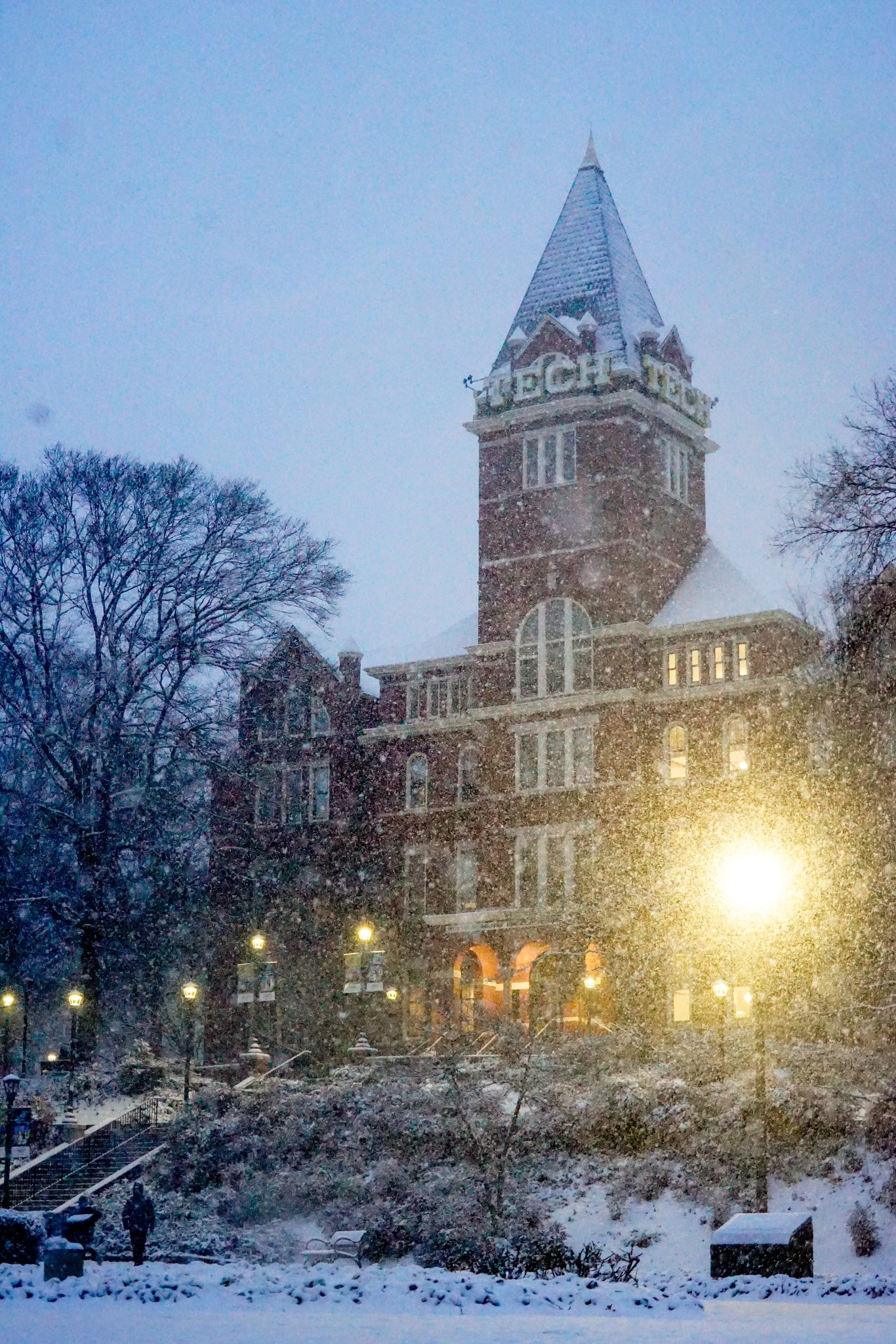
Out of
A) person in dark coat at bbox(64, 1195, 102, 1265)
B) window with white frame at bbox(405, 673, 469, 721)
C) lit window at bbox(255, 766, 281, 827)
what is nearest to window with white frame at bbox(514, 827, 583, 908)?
window with white frame at bbox(405, 673, 469, 721)

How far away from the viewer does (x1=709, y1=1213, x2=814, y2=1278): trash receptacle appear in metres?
20.9

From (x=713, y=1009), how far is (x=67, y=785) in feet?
59.3

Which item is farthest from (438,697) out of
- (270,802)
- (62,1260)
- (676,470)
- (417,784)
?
(62,1260)

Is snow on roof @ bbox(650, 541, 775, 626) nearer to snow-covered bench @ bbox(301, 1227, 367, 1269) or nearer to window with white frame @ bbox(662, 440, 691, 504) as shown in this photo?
window with white frame @ bbox(662, 440, 691, 504)

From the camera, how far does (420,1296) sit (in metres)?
19.5

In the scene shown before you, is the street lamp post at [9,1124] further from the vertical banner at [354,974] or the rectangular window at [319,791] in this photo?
the rectangular window at [319,791]

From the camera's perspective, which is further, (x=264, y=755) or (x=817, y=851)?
(x=264, y=755)

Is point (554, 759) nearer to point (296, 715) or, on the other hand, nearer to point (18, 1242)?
point (296, 715)

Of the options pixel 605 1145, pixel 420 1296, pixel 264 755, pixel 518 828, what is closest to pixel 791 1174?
pixel 605 1145

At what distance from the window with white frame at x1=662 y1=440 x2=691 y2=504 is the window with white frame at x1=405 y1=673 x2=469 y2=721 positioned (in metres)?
8.74

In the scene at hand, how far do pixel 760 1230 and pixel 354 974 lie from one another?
113 feet

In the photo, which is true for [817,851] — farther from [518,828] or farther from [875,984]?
[518,828]

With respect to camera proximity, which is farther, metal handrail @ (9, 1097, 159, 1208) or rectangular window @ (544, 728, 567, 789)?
rectangular window @ (544, 728, 567, 789)

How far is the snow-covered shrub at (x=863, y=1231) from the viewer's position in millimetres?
27906
